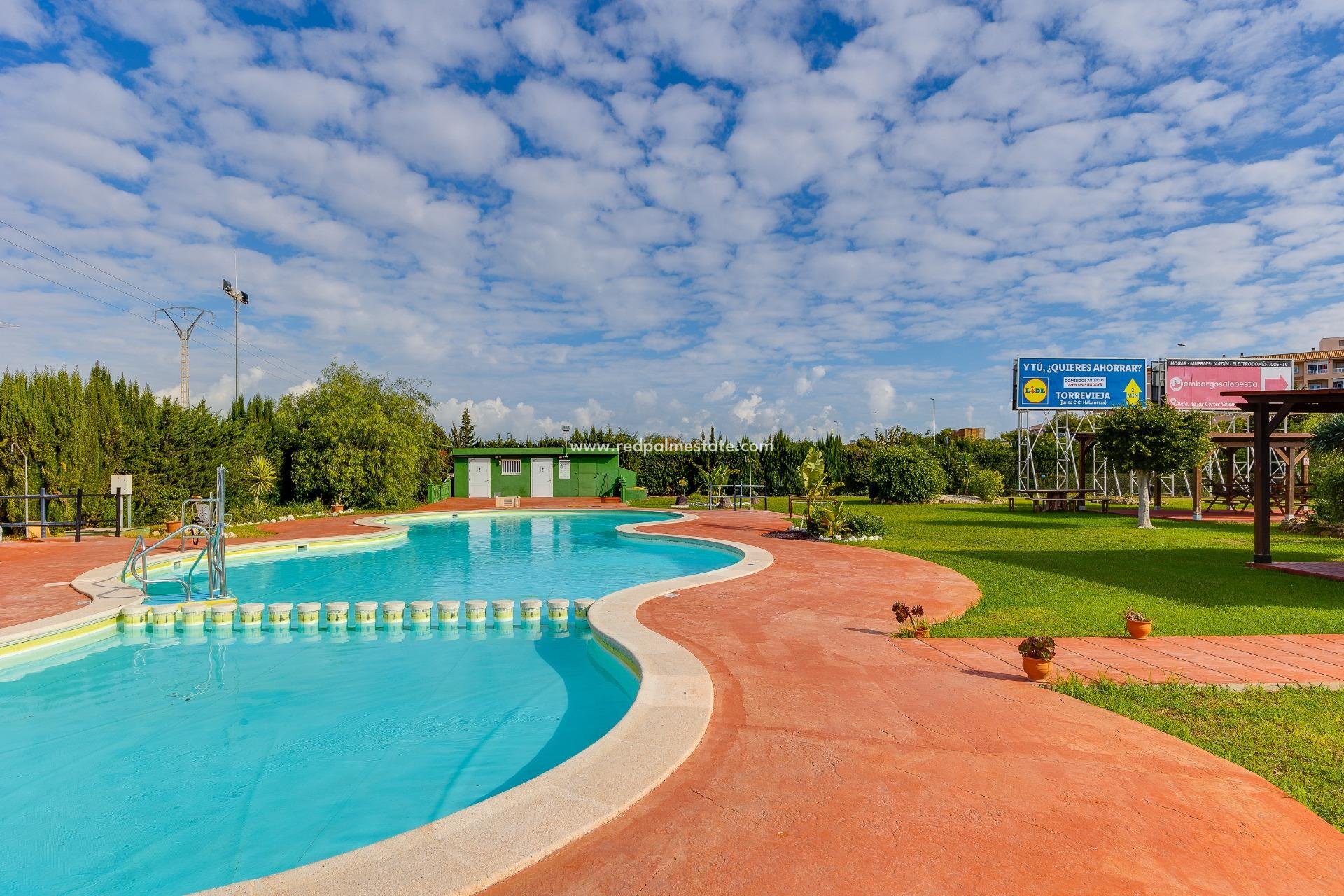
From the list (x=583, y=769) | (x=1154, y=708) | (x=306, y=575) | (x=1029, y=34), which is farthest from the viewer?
(x=306, y=575)

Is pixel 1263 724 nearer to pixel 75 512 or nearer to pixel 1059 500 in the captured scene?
pixel 1059 500

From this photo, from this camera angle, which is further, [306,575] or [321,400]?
[321,400]

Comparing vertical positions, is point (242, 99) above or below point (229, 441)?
above

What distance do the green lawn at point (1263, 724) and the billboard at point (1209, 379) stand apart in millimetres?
27368

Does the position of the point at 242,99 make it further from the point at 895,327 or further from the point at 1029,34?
the point at 895,327

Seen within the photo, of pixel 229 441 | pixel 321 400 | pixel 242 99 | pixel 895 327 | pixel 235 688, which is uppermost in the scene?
pixel 242 99

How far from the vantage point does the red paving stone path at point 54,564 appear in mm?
8172

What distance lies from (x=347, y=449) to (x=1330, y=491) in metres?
30.3

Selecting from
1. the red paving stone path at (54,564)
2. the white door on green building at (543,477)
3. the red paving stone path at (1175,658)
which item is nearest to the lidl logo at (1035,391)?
the red paving stone path at (1175,658)

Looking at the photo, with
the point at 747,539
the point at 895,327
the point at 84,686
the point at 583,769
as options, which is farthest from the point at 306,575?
the point at 895,327

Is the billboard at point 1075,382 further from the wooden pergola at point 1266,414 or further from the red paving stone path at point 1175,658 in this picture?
the red paving stone path at point 1175,658

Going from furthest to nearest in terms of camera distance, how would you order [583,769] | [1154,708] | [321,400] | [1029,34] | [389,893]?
1. [321,400]
2. [1029,34]
3. [1154,708]
4. [583,769]
5. [389,893]

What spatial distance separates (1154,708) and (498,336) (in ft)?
89.1

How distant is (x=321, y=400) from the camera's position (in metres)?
27.1
